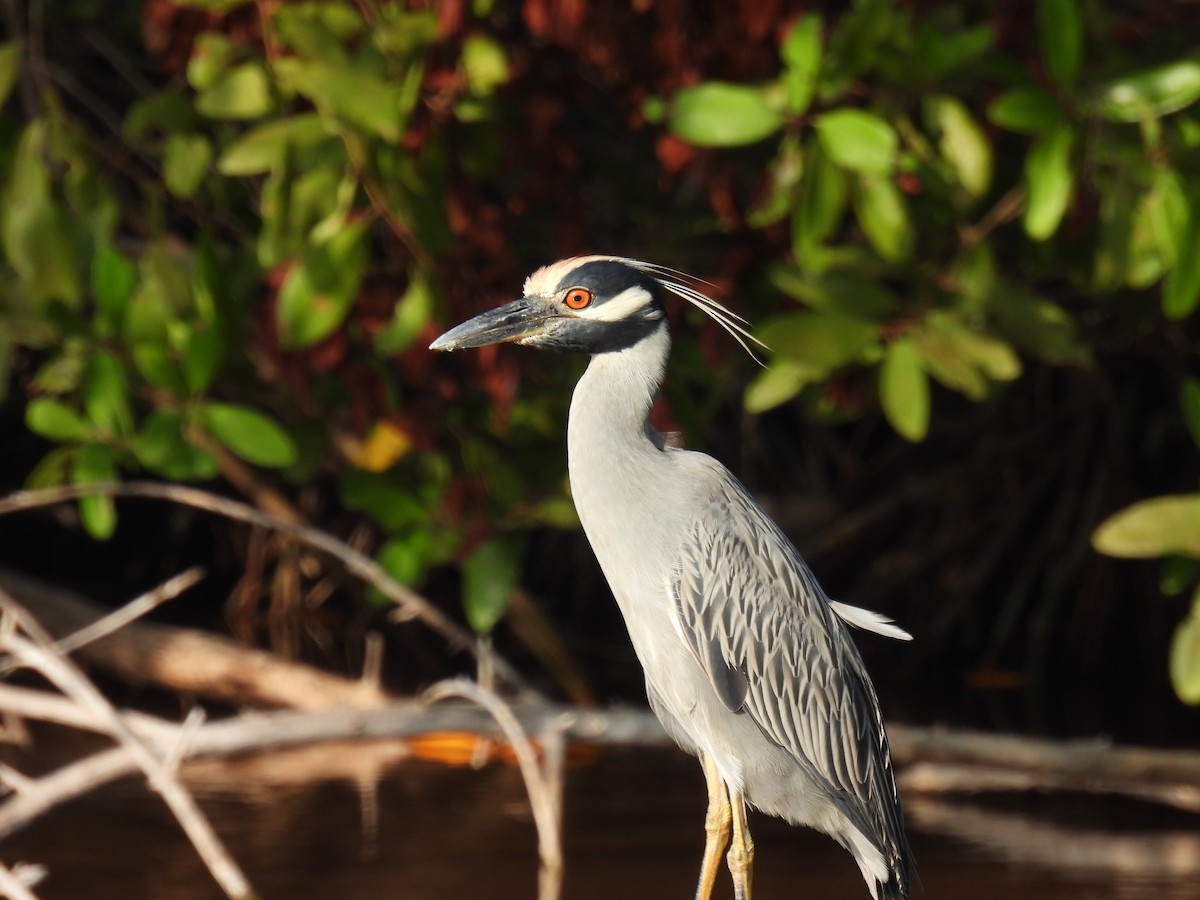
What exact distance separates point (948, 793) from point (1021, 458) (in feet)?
7.25

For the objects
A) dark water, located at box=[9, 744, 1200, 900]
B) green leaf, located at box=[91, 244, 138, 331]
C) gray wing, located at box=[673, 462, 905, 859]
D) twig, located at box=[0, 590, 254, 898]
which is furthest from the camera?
dark water, located at box=[9, 744, 1200, 900]

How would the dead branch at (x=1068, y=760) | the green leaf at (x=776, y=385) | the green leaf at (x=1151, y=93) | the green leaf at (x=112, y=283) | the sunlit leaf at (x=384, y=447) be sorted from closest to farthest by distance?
the green leaf at (x=1151, y=93) < the green leaf at (x=776, y=385) < the green leaf at (x=112, y=283) < the dead branch at (x=1068, y=760) < the sunlit leaf at (x=384, y=447)

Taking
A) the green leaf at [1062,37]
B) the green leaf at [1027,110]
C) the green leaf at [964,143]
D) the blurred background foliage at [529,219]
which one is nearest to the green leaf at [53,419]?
the blurred background foliage at [529,219]

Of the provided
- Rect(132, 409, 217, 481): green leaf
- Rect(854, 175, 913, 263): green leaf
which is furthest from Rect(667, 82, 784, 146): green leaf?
Rect(132, 409, 217, 481): green leaf

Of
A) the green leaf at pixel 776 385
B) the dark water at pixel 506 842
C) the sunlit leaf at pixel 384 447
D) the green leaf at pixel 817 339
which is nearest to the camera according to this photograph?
the green leaf at pixel 817 339

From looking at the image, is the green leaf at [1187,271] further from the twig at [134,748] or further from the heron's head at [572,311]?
the twig at [134,748]

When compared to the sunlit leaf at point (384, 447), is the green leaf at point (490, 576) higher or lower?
lower

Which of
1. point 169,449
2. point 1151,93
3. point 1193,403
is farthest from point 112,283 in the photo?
point 1193,403

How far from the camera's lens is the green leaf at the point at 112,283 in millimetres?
4043

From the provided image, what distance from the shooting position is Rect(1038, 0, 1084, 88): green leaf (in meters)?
3.57

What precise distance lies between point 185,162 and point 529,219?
1.23 meters

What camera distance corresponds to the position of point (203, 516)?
26.0 ft

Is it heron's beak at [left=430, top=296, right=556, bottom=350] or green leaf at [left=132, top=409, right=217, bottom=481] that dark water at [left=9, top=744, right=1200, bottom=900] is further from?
heron's beak at [left=430, top=296, right=556, bottom=350]

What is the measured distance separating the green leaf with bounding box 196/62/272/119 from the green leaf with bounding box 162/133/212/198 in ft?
1.24
